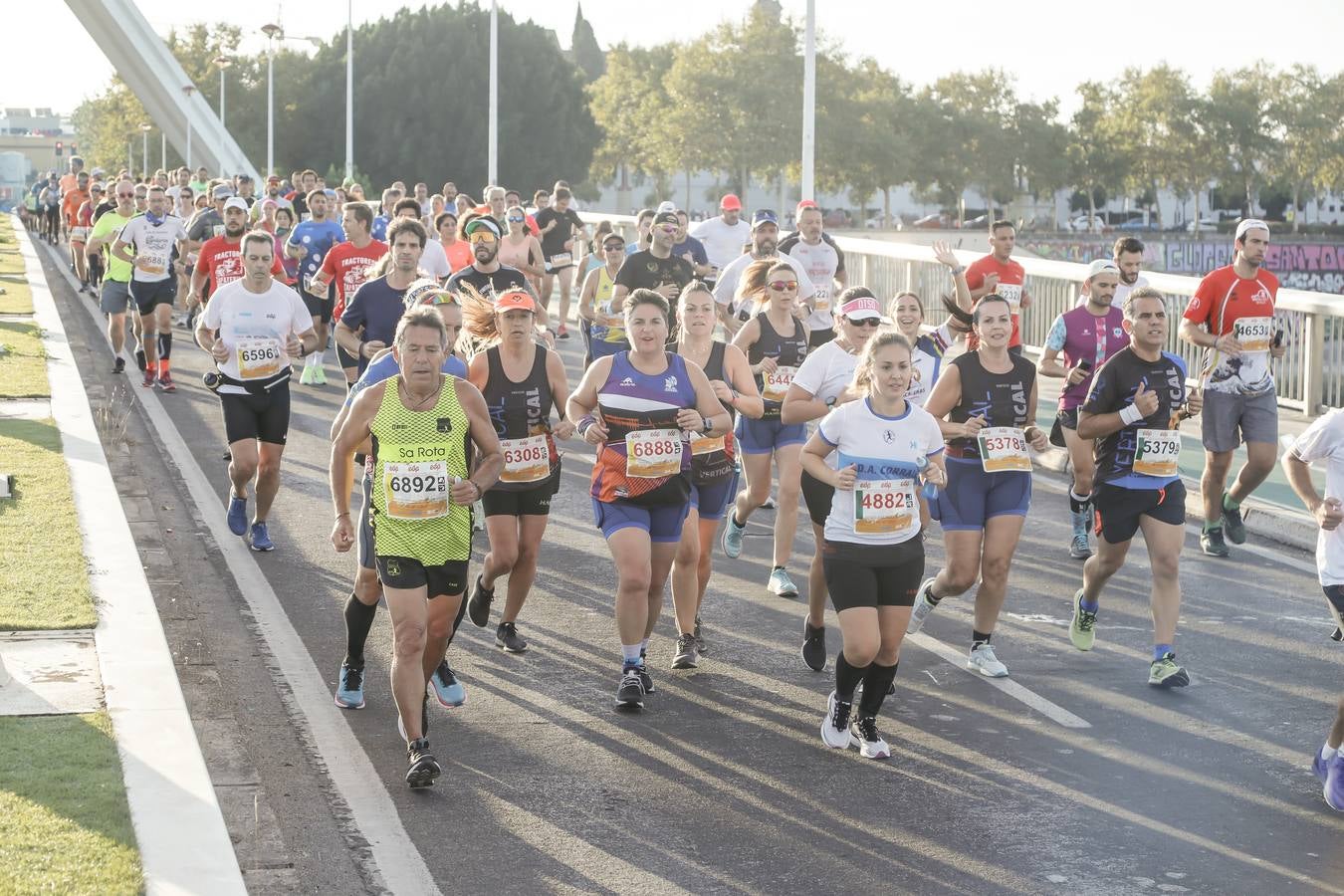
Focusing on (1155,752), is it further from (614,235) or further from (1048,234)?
(1048,234)

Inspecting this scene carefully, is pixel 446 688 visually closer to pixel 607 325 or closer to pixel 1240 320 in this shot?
pixel 1240 320

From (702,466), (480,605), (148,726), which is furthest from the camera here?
(480,605)

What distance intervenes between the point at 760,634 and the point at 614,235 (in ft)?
27.3

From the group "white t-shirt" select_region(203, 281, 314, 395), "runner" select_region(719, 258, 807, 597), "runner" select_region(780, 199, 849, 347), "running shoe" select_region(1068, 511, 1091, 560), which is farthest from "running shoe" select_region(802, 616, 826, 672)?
"runner" select_region(780, 199, 849, 347)

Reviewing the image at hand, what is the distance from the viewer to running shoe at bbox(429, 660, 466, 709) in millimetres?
8133

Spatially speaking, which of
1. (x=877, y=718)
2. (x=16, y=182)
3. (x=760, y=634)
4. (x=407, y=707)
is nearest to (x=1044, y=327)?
(x=760, y=634)

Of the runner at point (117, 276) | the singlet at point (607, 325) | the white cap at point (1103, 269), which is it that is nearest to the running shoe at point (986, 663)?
the white cap at point (1103, 269)

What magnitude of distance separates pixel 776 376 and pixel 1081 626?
244 cm

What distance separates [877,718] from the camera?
820 centimetres

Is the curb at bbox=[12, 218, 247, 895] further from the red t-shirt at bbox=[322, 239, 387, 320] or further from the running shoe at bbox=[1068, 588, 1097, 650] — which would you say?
the running shoe at bbox=[1068, 588, 1097, 650]

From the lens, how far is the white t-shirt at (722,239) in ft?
59.8

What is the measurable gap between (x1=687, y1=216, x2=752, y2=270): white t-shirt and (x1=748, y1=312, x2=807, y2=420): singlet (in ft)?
24.0

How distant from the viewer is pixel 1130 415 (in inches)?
353

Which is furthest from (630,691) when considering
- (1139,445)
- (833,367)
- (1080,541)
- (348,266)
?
(348,266)
